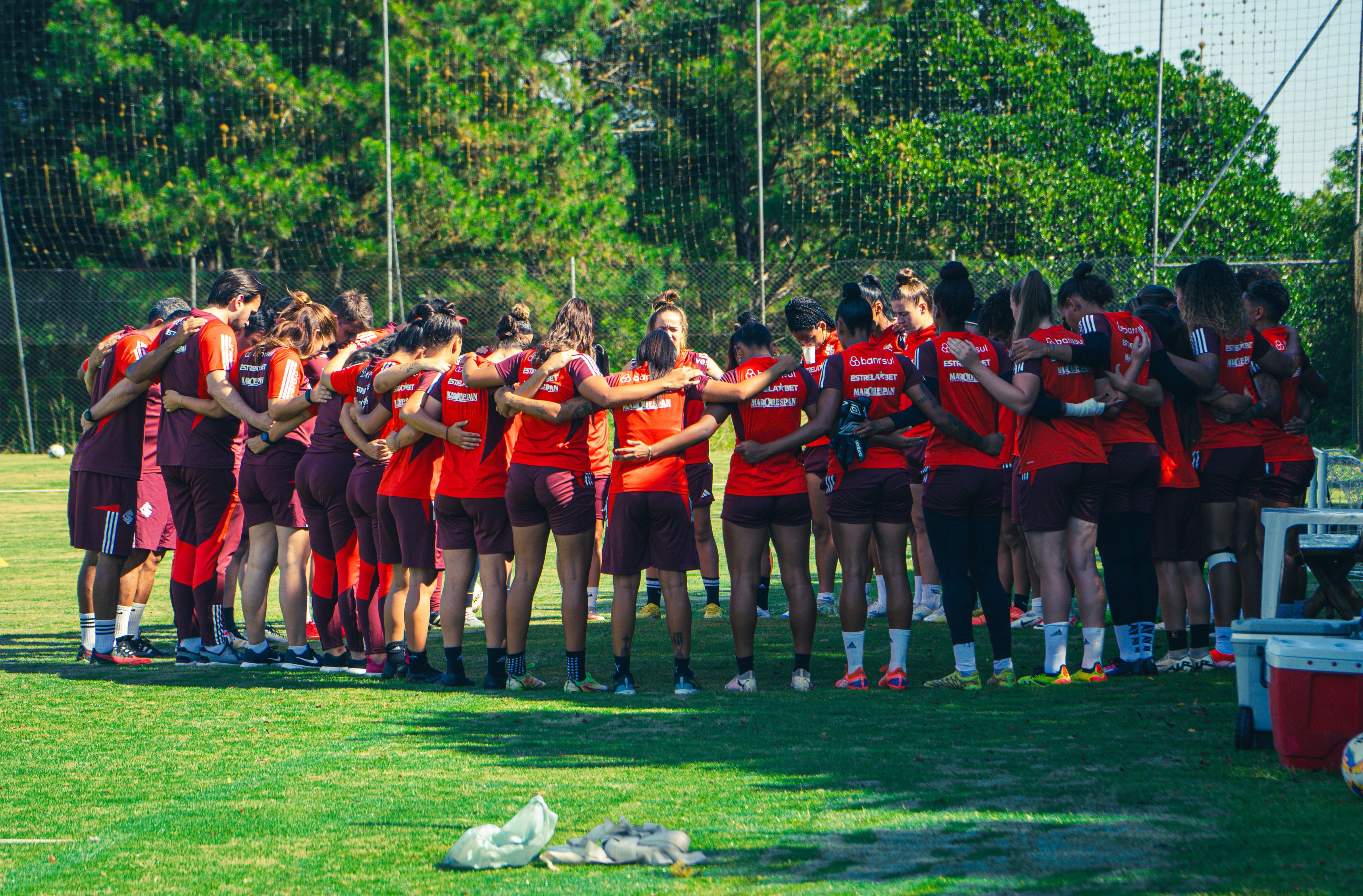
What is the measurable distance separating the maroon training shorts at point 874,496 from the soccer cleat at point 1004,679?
87cm

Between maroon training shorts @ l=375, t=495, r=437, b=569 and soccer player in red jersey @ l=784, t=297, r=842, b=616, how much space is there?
7.64ft

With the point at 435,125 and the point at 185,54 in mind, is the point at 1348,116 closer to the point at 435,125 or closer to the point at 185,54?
the point at 435,125

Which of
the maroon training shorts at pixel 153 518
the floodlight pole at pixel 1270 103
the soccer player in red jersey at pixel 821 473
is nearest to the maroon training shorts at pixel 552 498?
the soccer player in red jersey at pixel 821 473

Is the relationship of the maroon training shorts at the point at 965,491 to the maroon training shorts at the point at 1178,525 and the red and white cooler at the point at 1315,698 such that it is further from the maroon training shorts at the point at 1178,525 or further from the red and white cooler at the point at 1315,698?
the red and white cooler at the point at 1315,698

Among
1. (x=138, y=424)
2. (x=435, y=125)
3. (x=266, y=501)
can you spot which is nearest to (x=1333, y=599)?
(x=266, y=501)

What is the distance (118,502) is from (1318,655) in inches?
238

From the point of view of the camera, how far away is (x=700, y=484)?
8.34m

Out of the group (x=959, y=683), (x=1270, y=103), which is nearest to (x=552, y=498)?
(x=959, y=683)

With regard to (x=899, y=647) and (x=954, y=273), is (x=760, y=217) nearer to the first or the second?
(x=954, y=273)

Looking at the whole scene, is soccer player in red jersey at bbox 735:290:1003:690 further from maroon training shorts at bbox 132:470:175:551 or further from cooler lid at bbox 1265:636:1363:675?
maroon training shorts at bbox 132:470:175:551

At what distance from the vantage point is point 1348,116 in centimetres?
1703

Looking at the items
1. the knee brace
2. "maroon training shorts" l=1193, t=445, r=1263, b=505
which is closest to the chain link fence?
"maroon training shorts" l=1193, t=445, r=1263, b=505

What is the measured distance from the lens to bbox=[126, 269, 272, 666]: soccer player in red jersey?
6926mm

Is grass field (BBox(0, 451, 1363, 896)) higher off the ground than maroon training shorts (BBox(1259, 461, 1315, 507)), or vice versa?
maroon training shorts (BBox(1259, 461, 1315, 507))
